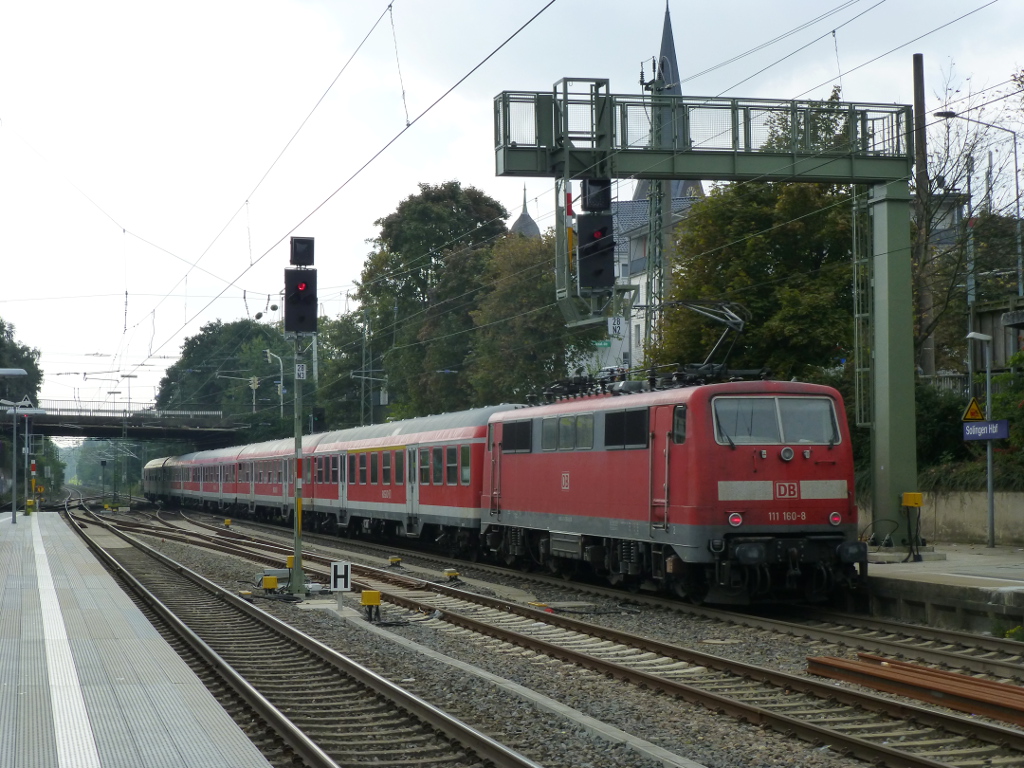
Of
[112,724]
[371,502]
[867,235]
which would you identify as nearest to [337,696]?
[112,724]

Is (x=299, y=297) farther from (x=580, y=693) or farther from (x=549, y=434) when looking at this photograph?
(x=580, y=693)

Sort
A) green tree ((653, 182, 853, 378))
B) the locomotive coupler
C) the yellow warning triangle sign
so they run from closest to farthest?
the locomotive coupler → the yellow warning triangle sign → green tree ((653, 182, 853, 378))

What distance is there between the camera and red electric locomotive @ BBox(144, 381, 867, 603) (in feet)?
51.1

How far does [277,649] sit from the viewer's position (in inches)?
533

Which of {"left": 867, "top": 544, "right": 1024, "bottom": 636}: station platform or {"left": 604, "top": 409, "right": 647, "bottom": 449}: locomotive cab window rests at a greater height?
{"left": 604, "top": 409, "right": 647, "bottom": 449}: locomotive cab window

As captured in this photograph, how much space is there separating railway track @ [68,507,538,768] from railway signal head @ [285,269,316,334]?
4.12 m

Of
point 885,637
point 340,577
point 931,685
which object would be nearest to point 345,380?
point 340,577

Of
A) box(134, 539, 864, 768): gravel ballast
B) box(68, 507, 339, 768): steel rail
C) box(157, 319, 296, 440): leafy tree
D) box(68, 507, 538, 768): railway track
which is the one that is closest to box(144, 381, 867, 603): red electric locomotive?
box(134, 539, 864, 768): gravel ballast

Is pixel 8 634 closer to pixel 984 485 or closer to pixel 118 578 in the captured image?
pixel 118 578

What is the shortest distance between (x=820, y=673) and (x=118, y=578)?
15.2 meters

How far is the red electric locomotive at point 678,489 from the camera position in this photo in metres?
15.6

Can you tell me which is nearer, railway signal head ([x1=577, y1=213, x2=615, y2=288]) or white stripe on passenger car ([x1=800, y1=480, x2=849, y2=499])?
white stripe on passenger car ([x1=800, y1=480, x2=849, y2=499])

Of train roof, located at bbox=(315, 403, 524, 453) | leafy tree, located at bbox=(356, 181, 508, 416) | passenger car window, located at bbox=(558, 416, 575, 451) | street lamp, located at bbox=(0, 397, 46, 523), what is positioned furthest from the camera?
leafy tree, located at bbox=(356, 181, 508, 416)

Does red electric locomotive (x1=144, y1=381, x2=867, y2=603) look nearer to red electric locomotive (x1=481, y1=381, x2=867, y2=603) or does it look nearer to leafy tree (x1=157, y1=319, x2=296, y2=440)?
red electric locomotive (x1=481, y1=381, x2=867, y2=603)
